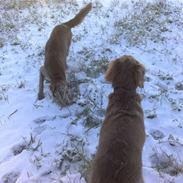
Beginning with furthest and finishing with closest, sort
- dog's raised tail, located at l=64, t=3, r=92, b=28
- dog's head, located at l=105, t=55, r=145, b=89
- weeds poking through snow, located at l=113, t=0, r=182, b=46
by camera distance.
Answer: weeds poking through snow, located at l=113, t=0, r=182, b=46
dog's raised tail, located at l=64, t=3, r=92, b=28
dog's head, located at l=105, t=55, r=145, b=89

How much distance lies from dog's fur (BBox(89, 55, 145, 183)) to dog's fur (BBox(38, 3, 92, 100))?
1764mm

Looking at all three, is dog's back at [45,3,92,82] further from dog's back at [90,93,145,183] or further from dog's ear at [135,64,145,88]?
dog's back at [90,93,145,183]

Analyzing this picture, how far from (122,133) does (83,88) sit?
9.81 feet

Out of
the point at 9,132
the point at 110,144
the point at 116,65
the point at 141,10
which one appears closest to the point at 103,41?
the point at 141,10

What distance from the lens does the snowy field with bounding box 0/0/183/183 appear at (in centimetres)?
518

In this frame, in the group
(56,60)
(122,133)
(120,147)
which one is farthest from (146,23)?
(120,147)

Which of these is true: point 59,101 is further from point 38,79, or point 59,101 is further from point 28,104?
point 38,79

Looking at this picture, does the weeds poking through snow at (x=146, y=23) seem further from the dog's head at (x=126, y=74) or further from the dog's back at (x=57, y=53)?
the dog's head at (x=126, y=74)

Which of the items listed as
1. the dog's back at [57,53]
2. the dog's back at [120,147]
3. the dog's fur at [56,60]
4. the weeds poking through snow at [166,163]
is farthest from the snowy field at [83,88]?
the dog's back at [120,147]

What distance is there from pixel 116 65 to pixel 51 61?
212cm

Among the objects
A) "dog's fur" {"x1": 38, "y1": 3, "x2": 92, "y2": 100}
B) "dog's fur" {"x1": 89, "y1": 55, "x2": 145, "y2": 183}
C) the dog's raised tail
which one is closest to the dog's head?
"dog's fur" {"x1": 89, "y1": 55, "x2": 145, "y2": 183}

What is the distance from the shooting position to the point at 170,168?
196 inches

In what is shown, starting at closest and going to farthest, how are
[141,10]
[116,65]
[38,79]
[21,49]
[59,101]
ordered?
[116,65] → [59,101] → [38,79] → [21,49] → [141,10]

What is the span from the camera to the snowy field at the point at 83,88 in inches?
204
